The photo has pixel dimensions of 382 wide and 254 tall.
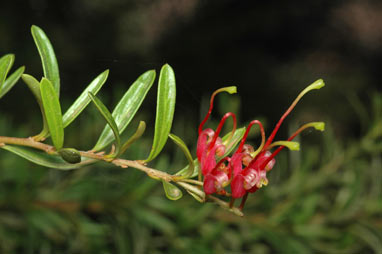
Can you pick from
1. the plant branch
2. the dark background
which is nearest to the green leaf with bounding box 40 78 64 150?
the plant branch

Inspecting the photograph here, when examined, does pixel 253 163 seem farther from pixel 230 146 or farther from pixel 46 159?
Answer: pixel 46 159

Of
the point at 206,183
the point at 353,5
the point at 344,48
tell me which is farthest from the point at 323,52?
the point at 206,183

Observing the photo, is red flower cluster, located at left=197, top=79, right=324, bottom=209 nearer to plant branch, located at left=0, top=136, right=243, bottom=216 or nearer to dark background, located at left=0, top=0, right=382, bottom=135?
plant branch, located at left=0, top=136, right=243, bottom=216

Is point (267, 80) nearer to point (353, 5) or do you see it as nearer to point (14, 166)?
point (353, 5)

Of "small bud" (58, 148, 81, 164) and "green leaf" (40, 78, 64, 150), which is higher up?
"green leaf" (40, 78, 64, 150)

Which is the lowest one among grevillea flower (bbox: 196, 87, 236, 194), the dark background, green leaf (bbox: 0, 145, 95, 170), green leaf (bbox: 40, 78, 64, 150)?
green leaf (bbox: 0, 145, 95, 170)

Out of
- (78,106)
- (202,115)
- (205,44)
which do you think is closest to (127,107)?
(78,106)
